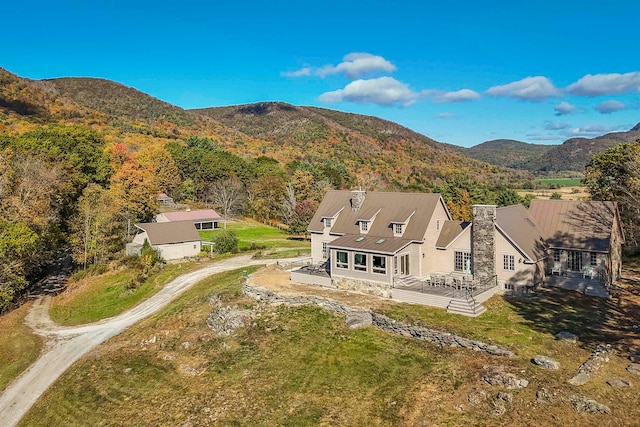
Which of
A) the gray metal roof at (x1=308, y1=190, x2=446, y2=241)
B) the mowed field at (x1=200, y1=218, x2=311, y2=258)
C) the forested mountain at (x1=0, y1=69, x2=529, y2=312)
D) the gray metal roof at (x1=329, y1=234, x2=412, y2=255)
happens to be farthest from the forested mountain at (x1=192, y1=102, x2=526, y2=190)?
the gray metal roof at (x1=329, y1=234, x2=412, y2=255)

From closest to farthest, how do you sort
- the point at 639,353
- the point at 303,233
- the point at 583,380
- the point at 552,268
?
the point at 583,380
the point at 639,353
the point at 552,268
the point at 303,233

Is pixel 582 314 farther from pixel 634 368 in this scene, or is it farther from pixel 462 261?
pixel 462 261

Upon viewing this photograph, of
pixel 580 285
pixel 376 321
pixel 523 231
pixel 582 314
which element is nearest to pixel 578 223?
pixel 523 231

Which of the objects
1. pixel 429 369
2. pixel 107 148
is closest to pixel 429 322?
pixel 429 369

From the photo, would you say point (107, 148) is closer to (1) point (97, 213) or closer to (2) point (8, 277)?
(1) point (97, 213)

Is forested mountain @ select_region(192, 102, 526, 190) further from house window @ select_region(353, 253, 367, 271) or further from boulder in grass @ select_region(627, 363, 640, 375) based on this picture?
boulder in grass @ select_region(627, 363, 640, 375)
